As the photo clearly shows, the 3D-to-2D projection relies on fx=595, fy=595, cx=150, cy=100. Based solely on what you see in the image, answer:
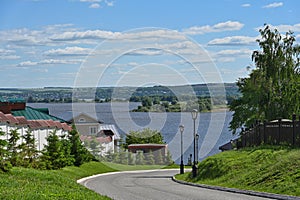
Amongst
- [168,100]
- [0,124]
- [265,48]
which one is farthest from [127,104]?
[0,124]

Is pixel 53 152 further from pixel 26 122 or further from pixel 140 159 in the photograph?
pixel 140 159

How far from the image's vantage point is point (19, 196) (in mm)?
13562

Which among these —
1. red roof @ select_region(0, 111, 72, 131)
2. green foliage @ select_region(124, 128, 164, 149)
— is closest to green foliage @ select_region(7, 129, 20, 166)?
red roof @ select_region(0, 111, 72, 131)

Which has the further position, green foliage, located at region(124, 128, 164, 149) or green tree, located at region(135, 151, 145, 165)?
green foliage, located at region(124, 128, 164, 149)

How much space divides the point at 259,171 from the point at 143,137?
60315 mm

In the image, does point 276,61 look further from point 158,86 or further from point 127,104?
point 127,104

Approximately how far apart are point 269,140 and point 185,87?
82.8 feet

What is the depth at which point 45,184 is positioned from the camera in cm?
2009

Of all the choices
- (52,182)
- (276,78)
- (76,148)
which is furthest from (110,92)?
(52,182)

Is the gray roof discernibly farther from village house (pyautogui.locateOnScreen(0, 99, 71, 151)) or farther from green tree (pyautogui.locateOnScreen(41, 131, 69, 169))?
green tree (pyautogui.locateOnScreen(41, 131, 69, 169))

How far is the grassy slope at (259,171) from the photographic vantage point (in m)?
22.0

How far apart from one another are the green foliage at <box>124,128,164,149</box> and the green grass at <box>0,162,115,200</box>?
22.5 meters

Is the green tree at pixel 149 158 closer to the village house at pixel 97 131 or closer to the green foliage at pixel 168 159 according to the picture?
the green foliage at pixel 168 159

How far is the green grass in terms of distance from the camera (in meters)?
14.5
